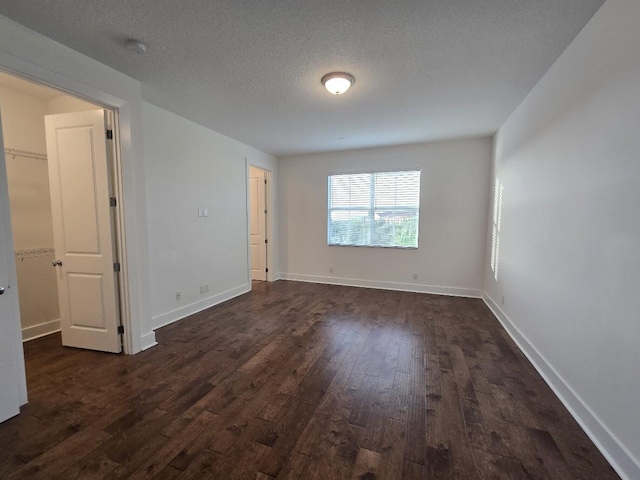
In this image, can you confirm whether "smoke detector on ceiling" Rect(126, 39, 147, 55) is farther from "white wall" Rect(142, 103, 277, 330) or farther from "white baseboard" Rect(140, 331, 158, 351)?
"white baseboard" Rect(140, 331, 158, 351)

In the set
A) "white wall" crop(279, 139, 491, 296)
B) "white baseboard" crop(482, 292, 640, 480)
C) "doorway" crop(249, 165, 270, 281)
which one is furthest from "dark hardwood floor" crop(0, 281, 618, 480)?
"doorway" crop(249, 165, 270, 281)

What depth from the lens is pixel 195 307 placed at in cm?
383

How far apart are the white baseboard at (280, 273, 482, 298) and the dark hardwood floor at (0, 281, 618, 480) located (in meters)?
1.68

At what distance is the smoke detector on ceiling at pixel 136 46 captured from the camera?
2.00m

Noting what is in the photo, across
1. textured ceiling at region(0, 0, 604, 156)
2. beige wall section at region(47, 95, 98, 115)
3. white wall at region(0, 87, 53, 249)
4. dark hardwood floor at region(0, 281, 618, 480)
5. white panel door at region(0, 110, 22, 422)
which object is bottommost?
dark hardwood floor at region(0, 281, 618, 480)

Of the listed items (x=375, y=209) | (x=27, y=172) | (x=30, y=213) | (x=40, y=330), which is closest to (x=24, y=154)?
(x=27, y=172)

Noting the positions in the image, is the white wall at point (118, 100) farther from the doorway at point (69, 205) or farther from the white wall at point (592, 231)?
the white wall at point (592, 231)

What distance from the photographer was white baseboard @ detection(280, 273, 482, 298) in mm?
4715

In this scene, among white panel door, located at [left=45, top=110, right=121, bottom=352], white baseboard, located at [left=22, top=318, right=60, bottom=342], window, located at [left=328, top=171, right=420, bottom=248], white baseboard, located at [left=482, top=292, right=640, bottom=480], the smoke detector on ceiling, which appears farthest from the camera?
window, located at [left=328, top=171, right=420, bottom=248]

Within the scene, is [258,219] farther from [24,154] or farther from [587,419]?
[587,419]

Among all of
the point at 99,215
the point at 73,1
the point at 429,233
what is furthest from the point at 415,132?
the point at 99,215

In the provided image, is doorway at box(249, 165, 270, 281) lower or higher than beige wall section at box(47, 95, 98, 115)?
lower

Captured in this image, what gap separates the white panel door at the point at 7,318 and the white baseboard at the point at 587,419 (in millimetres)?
3679

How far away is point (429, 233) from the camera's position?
16.0 ft
